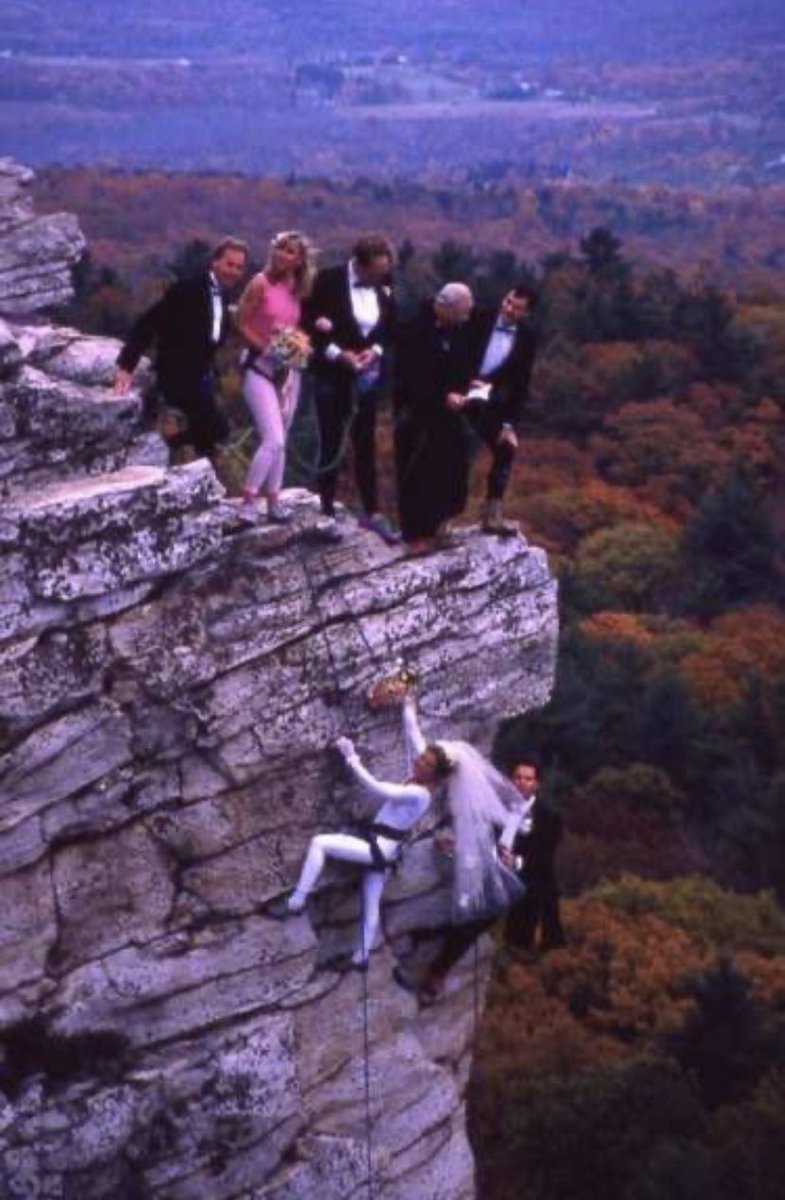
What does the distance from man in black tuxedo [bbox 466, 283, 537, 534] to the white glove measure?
184 centimetres

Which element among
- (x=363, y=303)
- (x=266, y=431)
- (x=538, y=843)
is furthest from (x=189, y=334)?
(x=538, y=843)

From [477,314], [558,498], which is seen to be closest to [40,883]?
[477,314]

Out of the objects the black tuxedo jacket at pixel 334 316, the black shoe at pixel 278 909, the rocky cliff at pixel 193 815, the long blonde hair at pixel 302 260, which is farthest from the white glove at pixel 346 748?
the long blonde hair at pixel 302 260

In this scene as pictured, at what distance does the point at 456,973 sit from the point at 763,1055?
26.2ft

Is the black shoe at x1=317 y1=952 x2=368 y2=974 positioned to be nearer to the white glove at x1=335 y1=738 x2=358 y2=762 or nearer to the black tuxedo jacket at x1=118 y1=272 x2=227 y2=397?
the white glove at x1=335 y1=738 x2=358 y2=762

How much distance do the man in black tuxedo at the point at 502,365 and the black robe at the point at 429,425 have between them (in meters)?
0.10

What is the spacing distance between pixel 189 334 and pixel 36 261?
5.88 metres

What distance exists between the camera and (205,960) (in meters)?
11.7

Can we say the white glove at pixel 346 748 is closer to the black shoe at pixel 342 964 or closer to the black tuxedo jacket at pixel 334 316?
the black shoe at pixel 342 964

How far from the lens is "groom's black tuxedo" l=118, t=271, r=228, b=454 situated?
39.5 ft

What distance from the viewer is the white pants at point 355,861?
38.4 ft

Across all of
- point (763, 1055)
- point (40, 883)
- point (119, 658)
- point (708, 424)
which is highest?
point (119, 658)

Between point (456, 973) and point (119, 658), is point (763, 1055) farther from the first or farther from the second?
point (119, 658)

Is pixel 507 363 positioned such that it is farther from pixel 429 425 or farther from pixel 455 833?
pixel 455 833
